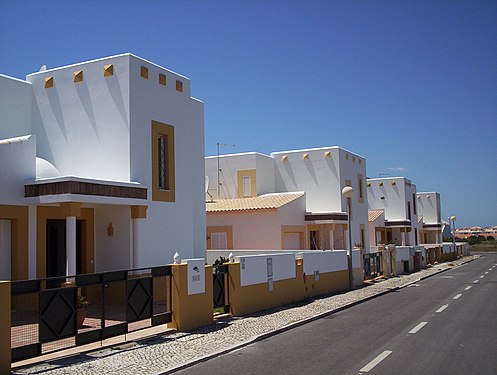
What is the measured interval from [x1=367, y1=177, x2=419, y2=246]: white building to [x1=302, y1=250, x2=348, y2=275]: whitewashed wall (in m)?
29.1

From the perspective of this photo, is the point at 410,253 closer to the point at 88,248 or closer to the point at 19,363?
the point at 88,248

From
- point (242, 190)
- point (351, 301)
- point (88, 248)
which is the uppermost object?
point (242, 190)

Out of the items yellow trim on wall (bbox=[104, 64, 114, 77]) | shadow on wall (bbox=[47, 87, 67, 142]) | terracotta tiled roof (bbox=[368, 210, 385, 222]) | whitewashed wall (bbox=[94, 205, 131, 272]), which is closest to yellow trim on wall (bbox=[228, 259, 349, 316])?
whitewashed wall (bbox=[94, 205, 131, 272])

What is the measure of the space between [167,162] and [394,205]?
39.4 m

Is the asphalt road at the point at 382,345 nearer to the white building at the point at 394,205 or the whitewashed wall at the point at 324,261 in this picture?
the whitewashed wall at the point at 324,261

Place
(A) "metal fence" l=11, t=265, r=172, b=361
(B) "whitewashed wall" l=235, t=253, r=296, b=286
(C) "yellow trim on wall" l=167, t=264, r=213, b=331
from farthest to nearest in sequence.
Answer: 1. (B) "whitewashed wall" l=235, t=253, r=296, b=286
2. (C) "yellow trim on wall" l=167, t=264, r=213, b=331
3. (A) "metal fence" l=11, t=265, r=172, b=361

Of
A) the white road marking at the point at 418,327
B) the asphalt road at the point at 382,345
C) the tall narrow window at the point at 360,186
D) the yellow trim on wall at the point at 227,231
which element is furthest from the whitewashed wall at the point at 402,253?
the white road marking at the point at 418,327

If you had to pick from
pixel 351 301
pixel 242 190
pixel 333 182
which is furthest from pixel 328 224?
pixel 351 301

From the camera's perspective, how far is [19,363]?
9695mm

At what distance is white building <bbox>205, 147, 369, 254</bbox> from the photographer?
3459 cm

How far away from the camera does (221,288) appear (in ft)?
49.5

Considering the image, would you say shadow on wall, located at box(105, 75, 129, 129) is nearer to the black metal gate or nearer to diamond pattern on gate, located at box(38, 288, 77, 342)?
the black metal gate

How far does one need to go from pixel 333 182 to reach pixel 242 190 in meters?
6.20

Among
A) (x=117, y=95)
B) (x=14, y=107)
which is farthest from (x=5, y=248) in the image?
(x=117, y=95)
